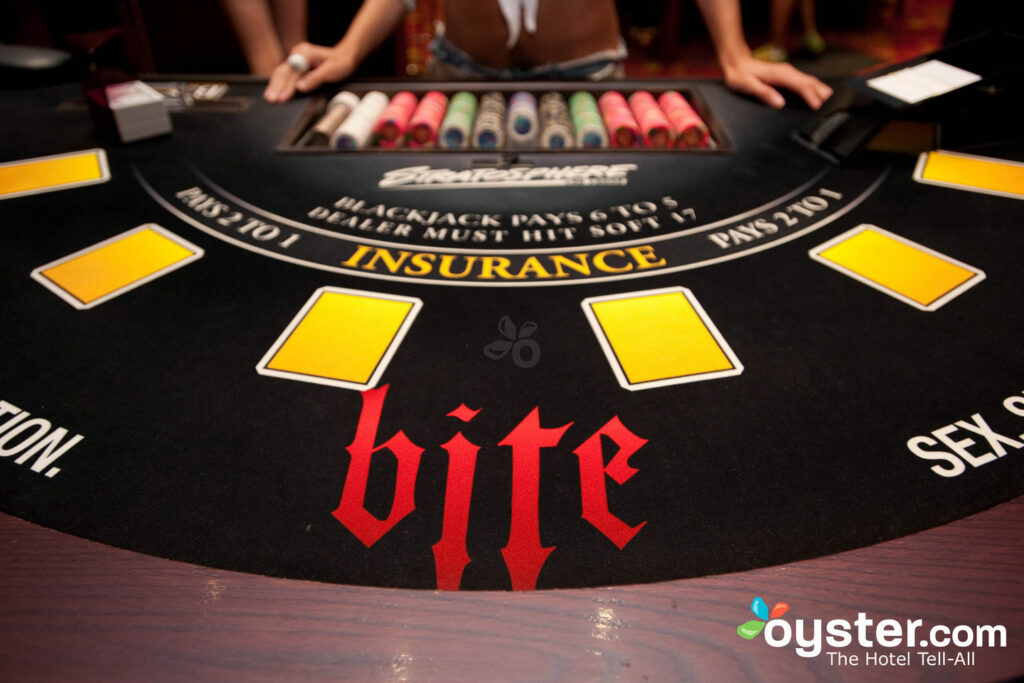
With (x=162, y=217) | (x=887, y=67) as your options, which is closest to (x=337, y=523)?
(x=162, y=217)

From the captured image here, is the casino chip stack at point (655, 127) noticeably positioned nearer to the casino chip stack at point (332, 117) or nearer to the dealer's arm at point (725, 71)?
the dealer's arm at point (725, 71)

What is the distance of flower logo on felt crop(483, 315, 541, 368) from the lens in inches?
34.0

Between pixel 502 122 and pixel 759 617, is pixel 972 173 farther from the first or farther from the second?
pixel 759 617

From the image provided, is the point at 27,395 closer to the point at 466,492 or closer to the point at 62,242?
the point at 62,242

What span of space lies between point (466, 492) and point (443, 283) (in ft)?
1.37

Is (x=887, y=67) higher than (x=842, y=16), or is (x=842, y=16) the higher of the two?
(x=887, y=67)

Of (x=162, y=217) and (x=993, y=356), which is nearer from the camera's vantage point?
(x=993, y=356)

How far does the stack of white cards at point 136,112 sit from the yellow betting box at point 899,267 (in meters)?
1.40

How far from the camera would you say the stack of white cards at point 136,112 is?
1439mm

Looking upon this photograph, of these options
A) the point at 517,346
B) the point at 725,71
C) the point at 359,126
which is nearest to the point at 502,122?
the point at 359,126

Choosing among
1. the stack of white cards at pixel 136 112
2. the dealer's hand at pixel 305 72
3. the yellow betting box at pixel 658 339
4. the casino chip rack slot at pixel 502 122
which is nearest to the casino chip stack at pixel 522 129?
the casino chip rack slot at pixel 502 122

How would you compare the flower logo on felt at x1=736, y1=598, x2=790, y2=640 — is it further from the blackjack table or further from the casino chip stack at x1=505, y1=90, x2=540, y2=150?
the casino chip stack at x1=505, y1=90, x2=540, y2=150

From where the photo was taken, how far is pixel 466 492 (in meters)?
0.69

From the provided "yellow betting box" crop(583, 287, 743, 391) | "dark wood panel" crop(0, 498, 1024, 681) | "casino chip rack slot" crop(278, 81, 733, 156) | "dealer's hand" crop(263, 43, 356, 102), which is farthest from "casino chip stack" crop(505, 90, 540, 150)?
"dark wood panel" crop(0, 498, 1024, 681)
